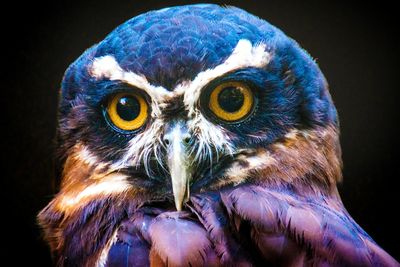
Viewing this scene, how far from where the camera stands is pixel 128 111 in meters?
1.21

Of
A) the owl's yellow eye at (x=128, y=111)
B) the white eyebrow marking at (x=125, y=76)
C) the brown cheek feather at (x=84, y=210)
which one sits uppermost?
the white eyebrow marking at (x=125, y=76)

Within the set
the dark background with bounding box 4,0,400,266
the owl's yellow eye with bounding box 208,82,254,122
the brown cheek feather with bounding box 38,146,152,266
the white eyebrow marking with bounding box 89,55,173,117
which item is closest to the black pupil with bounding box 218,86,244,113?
the owl's yellow eye with bounding box 208,82,254,122

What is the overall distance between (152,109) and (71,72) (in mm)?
280

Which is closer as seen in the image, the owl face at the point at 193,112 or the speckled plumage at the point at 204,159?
the speckled plumage at the point at 204,159

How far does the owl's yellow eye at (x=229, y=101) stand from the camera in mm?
1188

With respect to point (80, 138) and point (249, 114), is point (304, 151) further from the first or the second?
point (80, 138)

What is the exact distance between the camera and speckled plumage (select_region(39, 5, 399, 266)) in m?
1.04

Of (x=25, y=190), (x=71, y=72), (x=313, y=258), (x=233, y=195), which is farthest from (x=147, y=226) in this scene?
(x=25, y=190)

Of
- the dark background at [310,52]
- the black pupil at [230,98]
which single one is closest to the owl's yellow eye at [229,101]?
the black pupil at [230,98]

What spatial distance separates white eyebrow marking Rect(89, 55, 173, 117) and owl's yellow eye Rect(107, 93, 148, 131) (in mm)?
32

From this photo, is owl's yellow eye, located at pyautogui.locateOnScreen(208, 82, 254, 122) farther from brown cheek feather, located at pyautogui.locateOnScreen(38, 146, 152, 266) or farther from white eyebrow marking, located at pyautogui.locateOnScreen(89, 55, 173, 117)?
brown cheek feather, located at pyautogui.locateOnScreen(38, 146, 152, 266)

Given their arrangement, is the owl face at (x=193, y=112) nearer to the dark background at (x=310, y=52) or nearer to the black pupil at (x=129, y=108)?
the black pupil at (x=129, y=108)

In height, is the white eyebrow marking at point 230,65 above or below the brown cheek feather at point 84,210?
above

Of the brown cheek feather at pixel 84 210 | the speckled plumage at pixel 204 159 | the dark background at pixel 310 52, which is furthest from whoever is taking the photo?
the dark background at pixel 310 52
